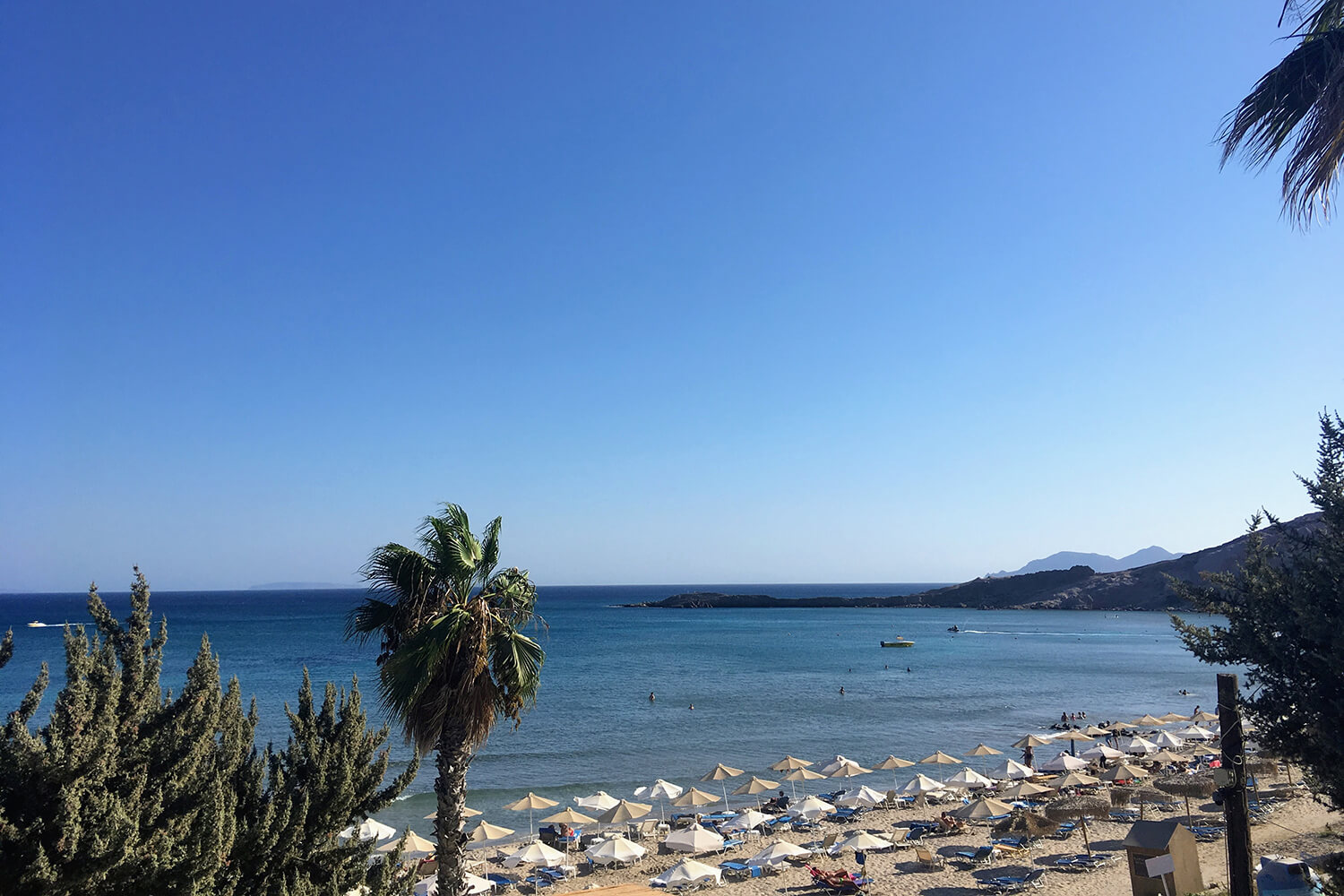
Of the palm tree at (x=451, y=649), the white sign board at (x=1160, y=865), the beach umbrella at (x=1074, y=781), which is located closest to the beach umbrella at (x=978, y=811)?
the beach umbrella at (x=1074, y=781)

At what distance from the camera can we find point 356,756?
985 cm

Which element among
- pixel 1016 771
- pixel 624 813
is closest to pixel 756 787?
pixel 624 813

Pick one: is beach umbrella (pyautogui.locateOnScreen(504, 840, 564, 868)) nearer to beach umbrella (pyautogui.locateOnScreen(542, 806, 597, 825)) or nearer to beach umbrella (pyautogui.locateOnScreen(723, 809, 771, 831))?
beach umbrella (pyautogui.locateOnScreen(542, 806, 597, 825))

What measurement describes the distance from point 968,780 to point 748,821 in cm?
862

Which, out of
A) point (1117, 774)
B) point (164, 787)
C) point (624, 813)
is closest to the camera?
point (164, 787)

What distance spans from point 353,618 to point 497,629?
217 cm

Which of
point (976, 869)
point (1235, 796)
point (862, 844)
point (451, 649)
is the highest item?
point (451, 649)

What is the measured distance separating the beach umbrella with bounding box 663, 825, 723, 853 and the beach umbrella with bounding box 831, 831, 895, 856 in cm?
360

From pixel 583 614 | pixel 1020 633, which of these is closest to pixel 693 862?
pixel 1020 633

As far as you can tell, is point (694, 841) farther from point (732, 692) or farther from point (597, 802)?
point (732, 692)

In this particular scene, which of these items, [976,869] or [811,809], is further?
[811,809]

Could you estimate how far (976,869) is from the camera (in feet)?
70.7

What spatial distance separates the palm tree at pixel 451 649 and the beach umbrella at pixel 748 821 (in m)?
17.2

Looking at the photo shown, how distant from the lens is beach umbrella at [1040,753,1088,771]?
29611mm
